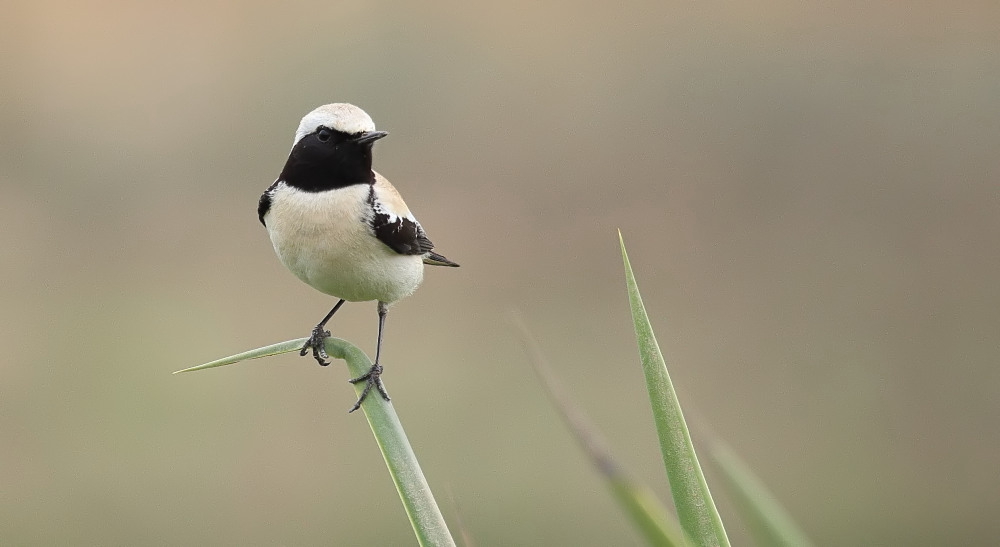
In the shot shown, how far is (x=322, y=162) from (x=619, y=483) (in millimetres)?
1405

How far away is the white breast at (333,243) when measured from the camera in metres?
1.92

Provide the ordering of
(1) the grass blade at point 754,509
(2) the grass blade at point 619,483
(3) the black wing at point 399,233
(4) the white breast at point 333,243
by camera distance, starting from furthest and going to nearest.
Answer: (3) the black wing at point 399,233 → (4) the white breast at point 333,243 → (1) the grass blade at point 754,509 → (2) the grass blade at point 619,483

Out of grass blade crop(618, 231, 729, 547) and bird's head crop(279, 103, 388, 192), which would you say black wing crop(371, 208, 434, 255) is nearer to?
bird's head crop(279, 103, 388, 192)

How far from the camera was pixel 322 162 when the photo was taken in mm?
2033

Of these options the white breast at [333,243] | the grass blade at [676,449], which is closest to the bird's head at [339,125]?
the white breast at [333,243]

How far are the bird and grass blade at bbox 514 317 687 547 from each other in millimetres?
1117

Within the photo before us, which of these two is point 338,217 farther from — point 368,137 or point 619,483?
point 619,483

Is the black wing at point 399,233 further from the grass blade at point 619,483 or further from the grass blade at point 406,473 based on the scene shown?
the grass blade at point 619,483

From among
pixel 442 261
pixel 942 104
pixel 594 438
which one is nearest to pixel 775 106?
pixel 942 104

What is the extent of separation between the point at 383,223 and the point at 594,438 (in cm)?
139

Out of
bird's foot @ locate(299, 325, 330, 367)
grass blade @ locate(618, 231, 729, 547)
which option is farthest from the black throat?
grass blade @ locate(618, 231, 729, 547)

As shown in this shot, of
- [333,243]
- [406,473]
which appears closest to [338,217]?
[333,243]

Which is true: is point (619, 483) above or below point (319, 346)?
above

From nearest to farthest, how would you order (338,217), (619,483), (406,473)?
(619,483) → (406,473) → (338,217)
